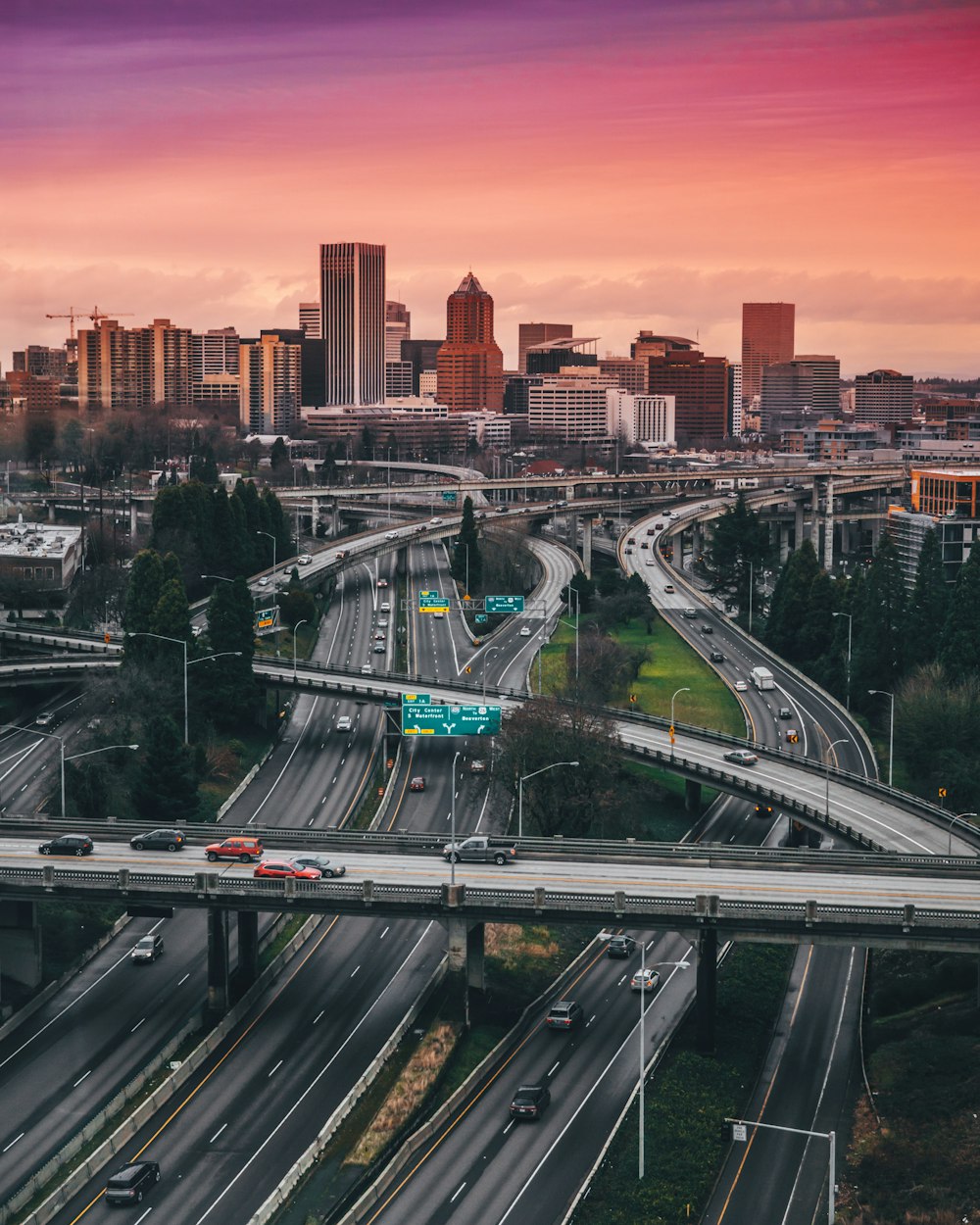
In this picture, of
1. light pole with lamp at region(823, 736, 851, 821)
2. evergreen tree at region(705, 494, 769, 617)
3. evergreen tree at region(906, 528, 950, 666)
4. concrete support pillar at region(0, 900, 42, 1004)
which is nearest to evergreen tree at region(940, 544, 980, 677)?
evergreen tree at region(906, 528, 950, 666)

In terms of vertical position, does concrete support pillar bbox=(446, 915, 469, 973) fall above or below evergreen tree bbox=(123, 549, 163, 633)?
below

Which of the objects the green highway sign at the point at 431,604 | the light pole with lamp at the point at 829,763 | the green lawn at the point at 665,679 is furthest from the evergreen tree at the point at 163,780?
the green highway sign at the point at 431,604

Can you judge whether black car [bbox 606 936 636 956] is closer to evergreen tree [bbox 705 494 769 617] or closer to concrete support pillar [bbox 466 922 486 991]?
concrete support pillar [bbox 466 922 486 991]

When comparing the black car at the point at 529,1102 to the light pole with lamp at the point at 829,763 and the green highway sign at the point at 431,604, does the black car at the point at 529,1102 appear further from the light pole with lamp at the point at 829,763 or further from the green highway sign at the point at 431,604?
the green highway sign at the point at 431,604

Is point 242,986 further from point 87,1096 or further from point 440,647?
point 440,647

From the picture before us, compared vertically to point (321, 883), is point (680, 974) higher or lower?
lower

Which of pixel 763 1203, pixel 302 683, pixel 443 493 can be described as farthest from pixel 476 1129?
pixel 443 493
